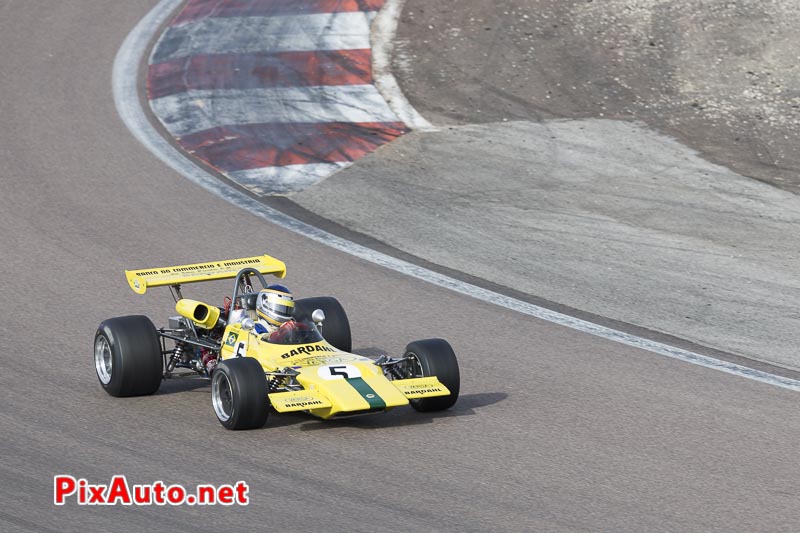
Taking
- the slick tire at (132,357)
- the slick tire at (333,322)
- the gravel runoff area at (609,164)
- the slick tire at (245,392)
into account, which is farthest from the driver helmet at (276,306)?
the gravel runoff area at (609,164)

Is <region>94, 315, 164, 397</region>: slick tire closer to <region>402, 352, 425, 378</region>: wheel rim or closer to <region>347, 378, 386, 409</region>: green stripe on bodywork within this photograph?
<region>347, 378, 386, 409</region>: green stripe on bodywork

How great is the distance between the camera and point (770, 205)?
13.4 m

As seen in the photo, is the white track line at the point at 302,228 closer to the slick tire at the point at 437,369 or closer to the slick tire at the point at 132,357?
the slick tire at the point at 437,369

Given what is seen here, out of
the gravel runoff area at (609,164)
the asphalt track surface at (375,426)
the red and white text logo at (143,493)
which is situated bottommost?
the red and white text logo at (143,493)

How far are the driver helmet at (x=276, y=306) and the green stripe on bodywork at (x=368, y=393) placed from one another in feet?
3.04

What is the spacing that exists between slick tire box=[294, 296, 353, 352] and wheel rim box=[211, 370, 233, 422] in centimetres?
129

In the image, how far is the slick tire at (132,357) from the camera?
878cm

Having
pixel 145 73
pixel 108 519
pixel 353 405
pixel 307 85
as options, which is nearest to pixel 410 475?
pixel 353 405

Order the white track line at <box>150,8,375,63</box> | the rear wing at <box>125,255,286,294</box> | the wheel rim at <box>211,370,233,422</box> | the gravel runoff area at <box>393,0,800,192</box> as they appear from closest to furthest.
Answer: the wheel rim at <box>211,370,233,422</box>
the rear wing at <box>125,255,286,294</box>
the gravel runoff area at <box>393,0,800,192</box>
the white track line at <box>150,8,375,63</box>

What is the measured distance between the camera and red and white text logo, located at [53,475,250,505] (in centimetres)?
708

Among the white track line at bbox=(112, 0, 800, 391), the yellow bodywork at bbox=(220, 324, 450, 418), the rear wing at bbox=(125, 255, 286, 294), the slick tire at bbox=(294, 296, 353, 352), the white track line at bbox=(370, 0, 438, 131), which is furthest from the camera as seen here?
the white track line at bbox=(370, 0, 438, 131)

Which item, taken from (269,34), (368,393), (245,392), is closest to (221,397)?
(245,392)

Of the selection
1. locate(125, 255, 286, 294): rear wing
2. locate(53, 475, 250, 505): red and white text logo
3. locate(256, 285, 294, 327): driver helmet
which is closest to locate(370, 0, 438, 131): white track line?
locate(125, 255, 286, 294): rear wing

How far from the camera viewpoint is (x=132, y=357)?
346 inches
